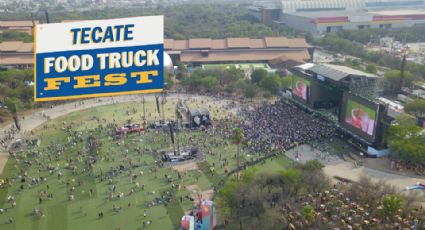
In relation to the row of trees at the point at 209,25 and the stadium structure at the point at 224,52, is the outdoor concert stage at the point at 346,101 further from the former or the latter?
the row of trees at the point at 209,25

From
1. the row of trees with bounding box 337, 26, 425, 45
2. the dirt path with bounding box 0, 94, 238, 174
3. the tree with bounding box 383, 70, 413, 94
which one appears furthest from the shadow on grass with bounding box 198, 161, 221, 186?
the row of trees with bounding box 337, 26, 425, 45

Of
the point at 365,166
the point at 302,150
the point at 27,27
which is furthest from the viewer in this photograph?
the point at 27,27

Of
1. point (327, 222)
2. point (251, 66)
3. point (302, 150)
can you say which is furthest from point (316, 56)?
point (327, 222)

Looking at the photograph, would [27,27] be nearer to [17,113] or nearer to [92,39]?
[17,113]

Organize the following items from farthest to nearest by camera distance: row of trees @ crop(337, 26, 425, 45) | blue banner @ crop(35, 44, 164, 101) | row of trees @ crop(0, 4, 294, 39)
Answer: row of trees @ crop(0, 4, 294, 39)
row of trees @ crop(337, 26, 425, 45)
blue banner @ crop(35, 44, 164, 101)

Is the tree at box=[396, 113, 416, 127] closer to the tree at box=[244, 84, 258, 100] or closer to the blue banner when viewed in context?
the tree at box=[244, 84, 258, 100]

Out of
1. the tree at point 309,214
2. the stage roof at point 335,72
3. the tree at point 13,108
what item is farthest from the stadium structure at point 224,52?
the tree at point 309,214
